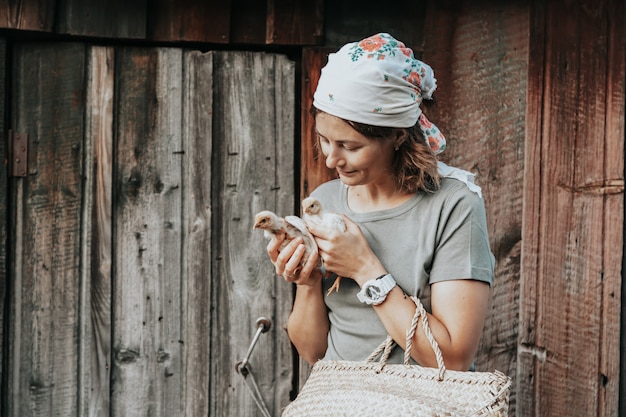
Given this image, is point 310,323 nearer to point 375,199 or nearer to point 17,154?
point 375,199

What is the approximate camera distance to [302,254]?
7.63 feet

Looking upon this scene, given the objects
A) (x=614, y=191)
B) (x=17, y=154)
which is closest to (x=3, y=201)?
(x=17, y=154)

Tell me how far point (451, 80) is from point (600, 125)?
1.74 feet

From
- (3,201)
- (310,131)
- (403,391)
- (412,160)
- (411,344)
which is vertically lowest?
(403,391)

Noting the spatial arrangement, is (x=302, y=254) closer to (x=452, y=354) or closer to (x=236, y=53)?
(x=452, y=354)

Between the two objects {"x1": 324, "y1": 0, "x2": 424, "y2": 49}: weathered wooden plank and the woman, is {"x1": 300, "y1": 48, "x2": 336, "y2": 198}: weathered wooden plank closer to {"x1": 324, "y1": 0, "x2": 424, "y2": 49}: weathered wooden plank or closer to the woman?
{"x1": 324, "y1": 0, "x2": 424, "y2": 49}: weathered wooden plank

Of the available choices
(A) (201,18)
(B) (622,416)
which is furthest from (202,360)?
(B) (622,416)

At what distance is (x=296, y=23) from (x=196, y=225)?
0.80 m

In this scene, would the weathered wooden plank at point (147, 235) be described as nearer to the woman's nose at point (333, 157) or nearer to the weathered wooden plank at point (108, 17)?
the weathered wooden plank at point (108, 17)

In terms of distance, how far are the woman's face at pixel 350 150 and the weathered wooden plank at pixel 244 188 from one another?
0.84m

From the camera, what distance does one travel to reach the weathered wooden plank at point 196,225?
10.4 ft

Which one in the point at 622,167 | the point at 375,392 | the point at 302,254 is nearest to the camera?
the point at 375,392

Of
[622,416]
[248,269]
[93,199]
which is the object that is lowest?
[622,416]

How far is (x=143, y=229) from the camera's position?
3160mm
